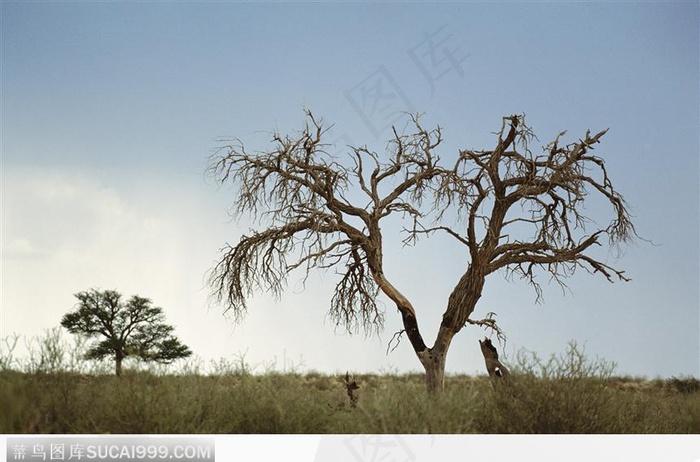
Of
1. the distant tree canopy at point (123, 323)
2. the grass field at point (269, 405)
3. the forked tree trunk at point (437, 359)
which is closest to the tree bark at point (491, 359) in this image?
the forked tree trunk at point (437, 359)

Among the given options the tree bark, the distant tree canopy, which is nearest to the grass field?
the tree bark

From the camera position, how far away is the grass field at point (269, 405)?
9031 mm

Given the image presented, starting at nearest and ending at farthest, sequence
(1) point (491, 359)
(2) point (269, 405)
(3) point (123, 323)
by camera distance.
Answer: (2) point (269, 405), (1) point (491, 359), (3) point (123, 323)

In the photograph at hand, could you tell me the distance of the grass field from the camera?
9031 mm

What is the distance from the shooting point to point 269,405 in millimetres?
10062

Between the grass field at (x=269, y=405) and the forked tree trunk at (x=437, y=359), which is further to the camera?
the forked tree trunk at (x=437, y=359)

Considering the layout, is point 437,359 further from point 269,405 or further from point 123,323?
point 123,323

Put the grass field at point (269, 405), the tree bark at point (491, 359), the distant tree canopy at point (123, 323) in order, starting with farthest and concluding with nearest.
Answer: the distant tree canopy at point (123, 323)
the tree bark at point (491, 359)
the grass field at point (269, 405)

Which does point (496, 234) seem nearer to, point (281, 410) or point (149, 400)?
point (281, 410)

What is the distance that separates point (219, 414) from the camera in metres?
9.77

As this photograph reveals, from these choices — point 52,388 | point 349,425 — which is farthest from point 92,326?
point 349,425

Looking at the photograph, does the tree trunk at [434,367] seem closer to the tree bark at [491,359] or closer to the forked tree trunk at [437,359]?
the forked tree trunk at [437,359]

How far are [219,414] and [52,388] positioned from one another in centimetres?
226

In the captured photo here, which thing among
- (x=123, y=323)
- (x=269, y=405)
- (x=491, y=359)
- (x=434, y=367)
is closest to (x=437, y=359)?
(x=434, y=367)
